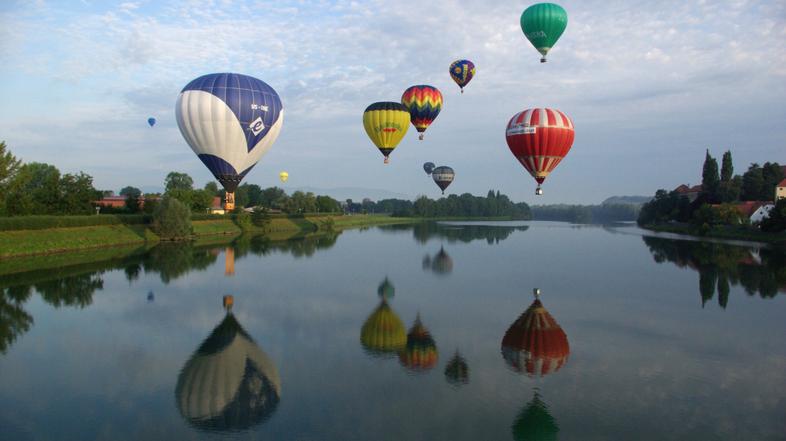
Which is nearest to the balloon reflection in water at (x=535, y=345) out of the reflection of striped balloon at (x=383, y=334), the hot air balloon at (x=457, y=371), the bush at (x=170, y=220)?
the hot air balloon at (x=457, y=371)

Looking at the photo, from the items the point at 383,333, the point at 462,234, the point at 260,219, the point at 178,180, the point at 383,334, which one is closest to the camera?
the point at 383,334

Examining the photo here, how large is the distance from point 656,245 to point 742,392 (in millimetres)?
36277

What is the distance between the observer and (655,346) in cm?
1284

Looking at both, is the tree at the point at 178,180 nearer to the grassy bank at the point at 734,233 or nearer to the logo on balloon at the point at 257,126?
the logo on balloon at the point at 257,126

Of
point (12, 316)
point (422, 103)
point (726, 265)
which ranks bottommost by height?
point (12, 316)

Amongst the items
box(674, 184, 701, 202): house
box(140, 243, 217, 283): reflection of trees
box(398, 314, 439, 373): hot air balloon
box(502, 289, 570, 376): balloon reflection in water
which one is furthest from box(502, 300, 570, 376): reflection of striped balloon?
box(674, 184, 701, 202): house

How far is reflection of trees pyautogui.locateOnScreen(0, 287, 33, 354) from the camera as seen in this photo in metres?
12.9

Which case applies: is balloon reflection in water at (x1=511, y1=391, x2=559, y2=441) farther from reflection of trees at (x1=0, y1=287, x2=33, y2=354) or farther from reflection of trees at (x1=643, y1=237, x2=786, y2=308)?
reflection of trees at (x1=643, y1=237, x2=786, y2=308)

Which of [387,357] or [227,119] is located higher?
[227,119]

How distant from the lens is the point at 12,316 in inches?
591

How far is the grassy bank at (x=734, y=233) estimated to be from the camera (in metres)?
41.3

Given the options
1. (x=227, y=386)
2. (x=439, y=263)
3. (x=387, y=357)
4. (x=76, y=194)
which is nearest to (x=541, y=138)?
(x=439, y=263)

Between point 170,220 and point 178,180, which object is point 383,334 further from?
point 178,180

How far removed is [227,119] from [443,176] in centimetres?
3600
